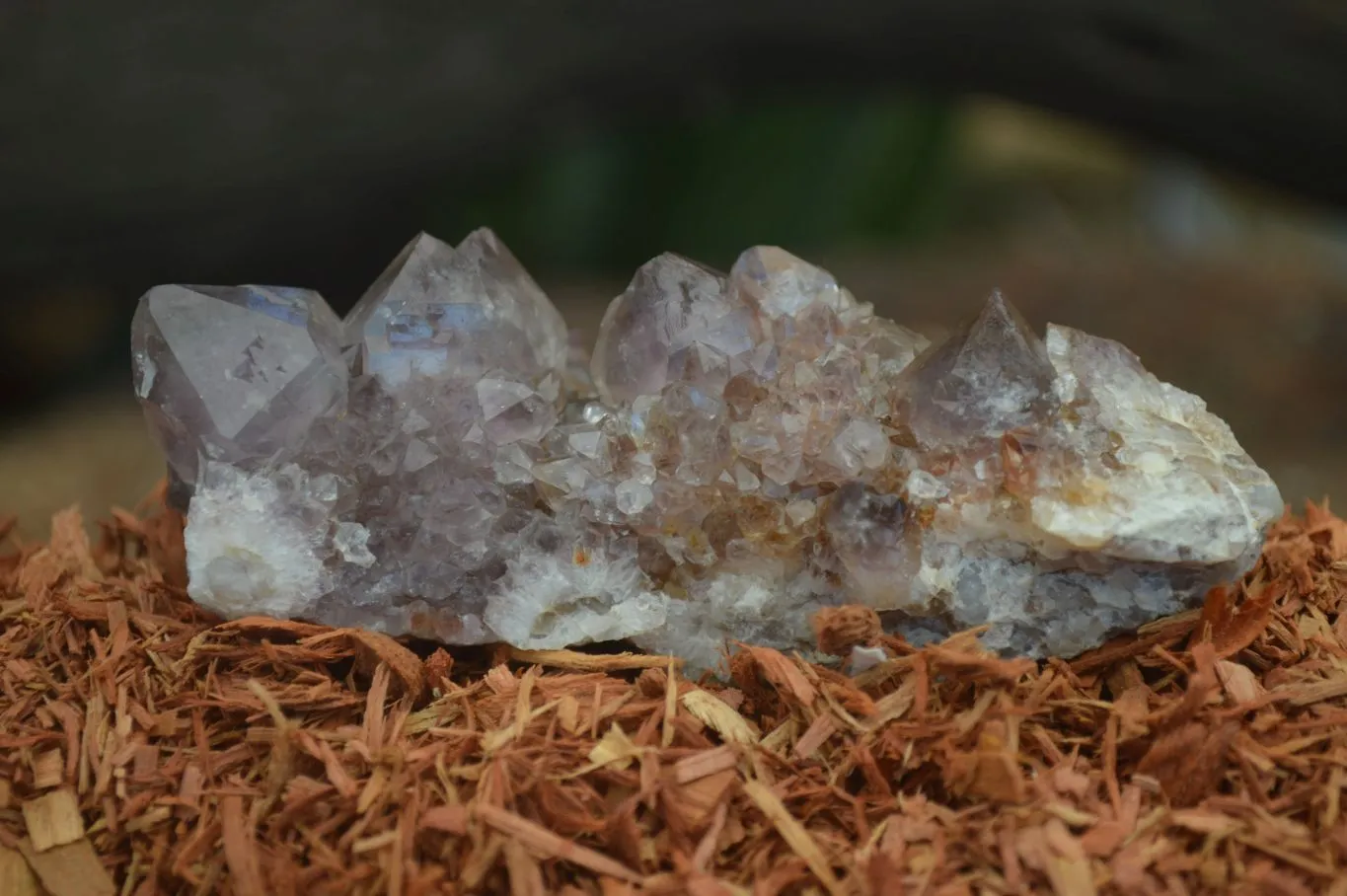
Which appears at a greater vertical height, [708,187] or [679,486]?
[679,486]

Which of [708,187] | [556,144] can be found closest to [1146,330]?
[708,187]

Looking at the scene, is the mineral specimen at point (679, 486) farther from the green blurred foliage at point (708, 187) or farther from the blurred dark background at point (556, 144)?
the green blurred foliage at point (708, 187)

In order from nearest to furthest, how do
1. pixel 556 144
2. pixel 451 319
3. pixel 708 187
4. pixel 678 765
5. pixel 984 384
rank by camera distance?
pixel 678 765 < pixel 984 384 < pixel 451 319 < pixel 556 144 < pixel 708 187

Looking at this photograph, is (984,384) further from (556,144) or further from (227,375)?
(556,144)

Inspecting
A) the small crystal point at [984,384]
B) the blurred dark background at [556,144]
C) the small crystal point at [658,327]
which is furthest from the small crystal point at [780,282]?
the blurred dark background at [556,144]

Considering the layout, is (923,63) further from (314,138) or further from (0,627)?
(0,627)

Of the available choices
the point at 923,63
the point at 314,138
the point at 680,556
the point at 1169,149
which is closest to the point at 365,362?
the point at 680,556

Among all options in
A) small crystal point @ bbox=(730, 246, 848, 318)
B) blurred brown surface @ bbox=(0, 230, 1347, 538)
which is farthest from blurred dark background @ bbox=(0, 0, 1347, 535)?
small crystal point @ bbox=(730, 246, 848, 318)
